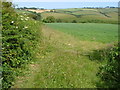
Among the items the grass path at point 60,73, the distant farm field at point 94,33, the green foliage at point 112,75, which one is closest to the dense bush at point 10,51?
the grass path at point 60,73

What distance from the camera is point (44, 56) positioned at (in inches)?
262

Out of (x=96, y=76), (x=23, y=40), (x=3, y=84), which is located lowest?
(x=96, y=76)

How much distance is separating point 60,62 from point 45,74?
114cm

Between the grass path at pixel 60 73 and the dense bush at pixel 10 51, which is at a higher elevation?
the dense bush at pixel 10 51

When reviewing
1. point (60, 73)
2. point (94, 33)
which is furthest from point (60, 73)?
point (94, 33)

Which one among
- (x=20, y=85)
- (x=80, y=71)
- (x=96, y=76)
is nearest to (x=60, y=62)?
(x=80, y=71)

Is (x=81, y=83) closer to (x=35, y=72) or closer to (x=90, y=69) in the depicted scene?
(x=90, y=69)

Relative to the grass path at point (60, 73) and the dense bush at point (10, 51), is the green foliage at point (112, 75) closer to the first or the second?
the grass path at point (60, 73)

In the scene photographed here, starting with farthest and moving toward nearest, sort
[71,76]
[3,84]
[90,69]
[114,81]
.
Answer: [90,69], [71,76], [114,81], [3,84]

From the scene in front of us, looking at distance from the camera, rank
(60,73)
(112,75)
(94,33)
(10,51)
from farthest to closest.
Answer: (94,33) < (60,73) < (112,75) < (10,51)

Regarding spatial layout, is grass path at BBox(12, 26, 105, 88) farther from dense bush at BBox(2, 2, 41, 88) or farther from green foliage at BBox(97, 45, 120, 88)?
dense bush at BBox(2, 2, 41, 88)

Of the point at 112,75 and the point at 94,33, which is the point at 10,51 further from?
the point at 94,33

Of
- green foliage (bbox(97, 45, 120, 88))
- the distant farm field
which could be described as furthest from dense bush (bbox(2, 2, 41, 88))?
the distant farm field

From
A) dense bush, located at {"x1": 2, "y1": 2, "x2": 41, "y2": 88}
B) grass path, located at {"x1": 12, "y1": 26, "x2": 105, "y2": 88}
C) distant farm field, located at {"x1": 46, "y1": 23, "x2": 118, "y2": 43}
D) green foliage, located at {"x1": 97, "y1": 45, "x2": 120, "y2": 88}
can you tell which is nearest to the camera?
dense bush, located at {"x1": 2, "y1": 2, "x2": 41, "y2": 88}
